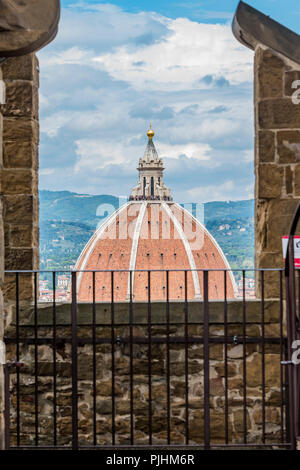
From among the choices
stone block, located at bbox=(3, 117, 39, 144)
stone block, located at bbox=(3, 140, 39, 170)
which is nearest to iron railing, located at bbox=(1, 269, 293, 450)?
stone block, located at bbox=(3, 140, 39, 170)

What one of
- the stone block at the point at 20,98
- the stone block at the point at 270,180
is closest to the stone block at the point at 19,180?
the stone block at the point at 20,98

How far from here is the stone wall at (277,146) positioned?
418 cm

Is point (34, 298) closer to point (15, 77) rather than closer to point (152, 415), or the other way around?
point (152, 415)

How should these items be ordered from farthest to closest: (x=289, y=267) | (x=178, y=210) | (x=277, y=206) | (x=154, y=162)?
(x=154, y=162), (x=178, y=210), (x=277, y=206), (x=289, y=267)

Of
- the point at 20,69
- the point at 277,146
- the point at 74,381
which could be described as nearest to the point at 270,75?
the point at 277,146

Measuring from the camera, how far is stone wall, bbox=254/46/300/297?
4.18 m

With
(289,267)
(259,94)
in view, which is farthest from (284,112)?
(289,267)

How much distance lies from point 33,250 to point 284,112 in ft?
5.94

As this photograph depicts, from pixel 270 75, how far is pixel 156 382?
209 centimetres

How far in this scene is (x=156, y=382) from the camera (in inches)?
168

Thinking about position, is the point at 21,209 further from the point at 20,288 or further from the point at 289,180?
the point at 289,180

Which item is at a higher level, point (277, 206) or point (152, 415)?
point (277, 206)

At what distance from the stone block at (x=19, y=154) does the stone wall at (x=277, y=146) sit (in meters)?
1.45

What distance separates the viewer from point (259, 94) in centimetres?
419
